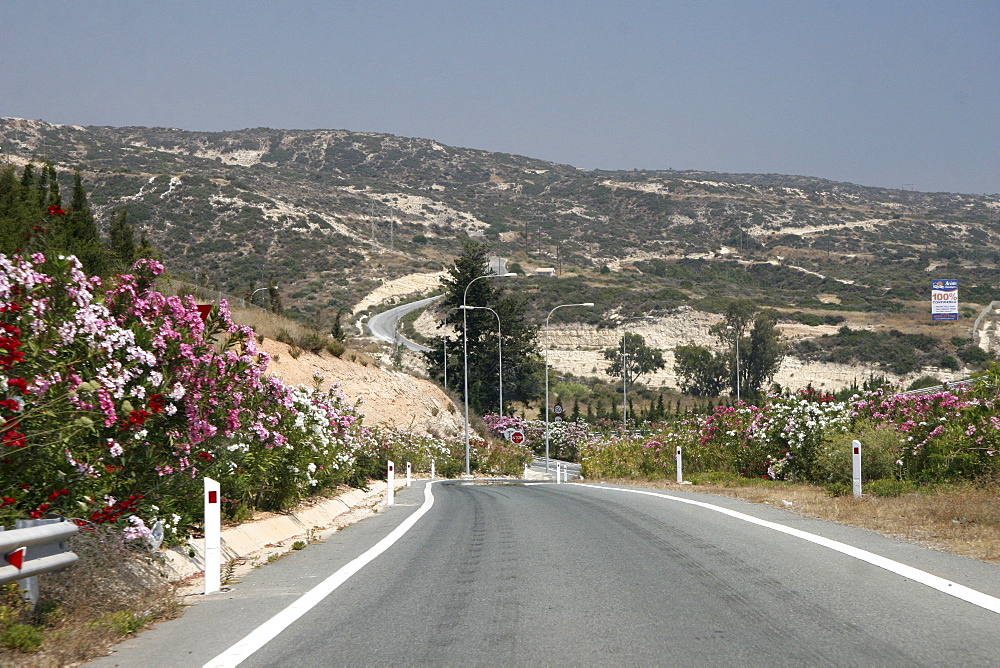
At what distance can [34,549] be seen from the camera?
254 inches

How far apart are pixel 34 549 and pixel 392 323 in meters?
101

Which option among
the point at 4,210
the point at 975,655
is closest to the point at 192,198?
the point at 4,210

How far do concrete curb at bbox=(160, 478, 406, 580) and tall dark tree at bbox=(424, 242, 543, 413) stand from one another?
5542 centimetres

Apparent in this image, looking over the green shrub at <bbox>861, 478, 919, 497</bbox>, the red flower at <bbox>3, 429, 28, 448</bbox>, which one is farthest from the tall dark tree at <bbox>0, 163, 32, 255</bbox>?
the green shrub at <bbox>861, 478, 919, 497</bbox>

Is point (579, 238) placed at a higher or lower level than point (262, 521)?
higher

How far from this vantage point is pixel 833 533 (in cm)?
1198

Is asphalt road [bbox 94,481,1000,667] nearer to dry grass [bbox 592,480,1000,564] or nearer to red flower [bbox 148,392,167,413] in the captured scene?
dry grass [bbox 592,480,1000,564]

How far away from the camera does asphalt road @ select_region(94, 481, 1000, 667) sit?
6.13 metres

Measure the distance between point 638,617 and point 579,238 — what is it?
170326mm

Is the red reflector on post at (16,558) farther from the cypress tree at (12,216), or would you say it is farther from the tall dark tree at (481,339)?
the tall dark tree at (481,339)

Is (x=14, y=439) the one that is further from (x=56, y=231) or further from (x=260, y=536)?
(x=56, y=231)

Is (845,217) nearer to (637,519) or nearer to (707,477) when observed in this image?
(707,477)

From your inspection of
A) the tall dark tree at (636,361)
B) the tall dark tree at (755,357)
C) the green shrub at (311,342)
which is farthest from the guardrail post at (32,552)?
the tall dark tree at (636,361)

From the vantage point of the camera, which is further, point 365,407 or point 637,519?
point 365,407
